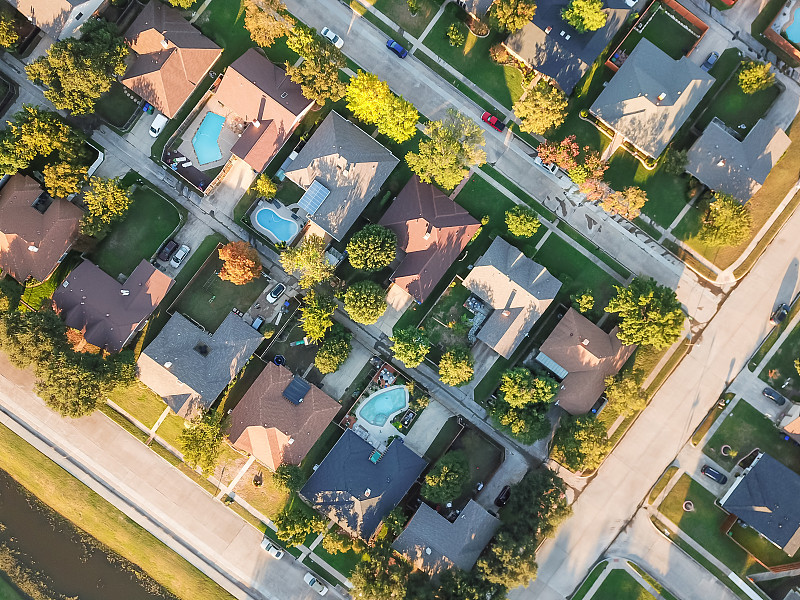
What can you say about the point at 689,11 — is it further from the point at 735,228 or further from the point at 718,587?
the point at 718,587

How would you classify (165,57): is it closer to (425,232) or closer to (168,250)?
(168,250)

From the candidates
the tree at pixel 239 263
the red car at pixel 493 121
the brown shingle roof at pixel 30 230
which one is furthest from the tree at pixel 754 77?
the brown shingle roof at pixel 30 230

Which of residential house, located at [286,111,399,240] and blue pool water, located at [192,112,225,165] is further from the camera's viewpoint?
blue pool water, located at [192,112,225,165]

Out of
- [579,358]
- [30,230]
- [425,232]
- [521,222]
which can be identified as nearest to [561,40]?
[521,222]

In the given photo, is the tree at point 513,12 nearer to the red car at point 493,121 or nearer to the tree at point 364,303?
the red car at point 493,121

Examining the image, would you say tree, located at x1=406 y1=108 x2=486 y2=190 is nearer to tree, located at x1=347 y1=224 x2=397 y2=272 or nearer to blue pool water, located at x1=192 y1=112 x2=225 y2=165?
tree, located at x1=347 y1=224 x2=397 y2=272

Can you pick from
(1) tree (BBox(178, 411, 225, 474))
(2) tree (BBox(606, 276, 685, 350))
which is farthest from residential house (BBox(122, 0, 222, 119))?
(2) tree (BBox(606, 276, 685, 350))
